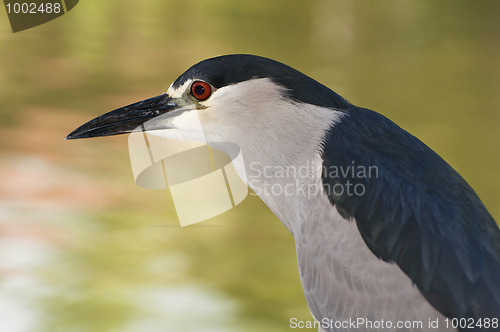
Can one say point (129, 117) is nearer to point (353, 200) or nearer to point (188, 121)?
point (188, 121)

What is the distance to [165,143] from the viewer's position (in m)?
2.11

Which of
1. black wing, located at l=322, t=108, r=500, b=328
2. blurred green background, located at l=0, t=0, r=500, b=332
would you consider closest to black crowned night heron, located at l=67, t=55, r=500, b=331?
black wing, located at l=322, t=108, r=500, b=328

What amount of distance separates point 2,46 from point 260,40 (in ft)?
6.37

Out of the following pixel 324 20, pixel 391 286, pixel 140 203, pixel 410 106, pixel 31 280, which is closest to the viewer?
pixel 391 286

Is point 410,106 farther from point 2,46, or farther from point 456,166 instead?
point 2,46

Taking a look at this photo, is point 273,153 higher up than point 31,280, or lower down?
higher up

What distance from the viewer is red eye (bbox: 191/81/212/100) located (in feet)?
4.10

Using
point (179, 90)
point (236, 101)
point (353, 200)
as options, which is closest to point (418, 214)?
point (353, 200)

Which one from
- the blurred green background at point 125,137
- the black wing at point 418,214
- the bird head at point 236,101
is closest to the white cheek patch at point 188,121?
the bird head at point 236,101

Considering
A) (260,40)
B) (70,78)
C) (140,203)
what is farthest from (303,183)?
(260,40)

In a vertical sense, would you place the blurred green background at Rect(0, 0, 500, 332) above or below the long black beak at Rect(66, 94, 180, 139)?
below

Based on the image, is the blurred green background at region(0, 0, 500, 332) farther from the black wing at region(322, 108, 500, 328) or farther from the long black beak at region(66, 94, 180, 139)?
the black wing at region(322, 108, 500, 328)

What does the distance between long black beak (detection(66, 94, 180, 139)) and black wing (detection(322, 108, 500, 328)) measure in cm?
A: 36

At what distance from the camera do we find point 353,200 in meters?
1.10
